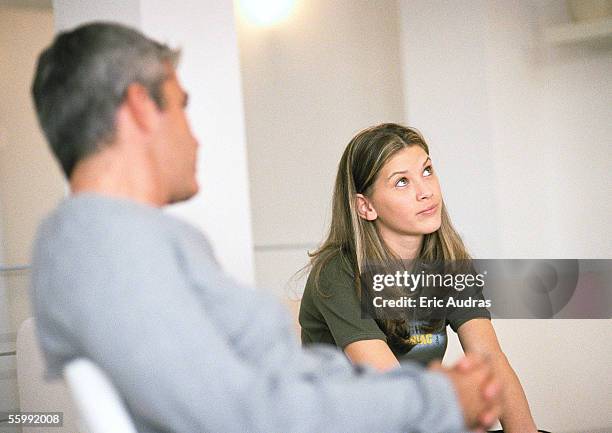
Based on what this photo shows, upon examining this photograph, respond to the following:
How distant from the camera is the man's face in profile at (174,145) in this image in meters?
0.90

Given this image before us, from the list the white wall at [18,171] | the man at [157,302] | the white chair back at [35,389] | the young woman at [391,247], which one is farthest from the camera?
the white wall at [18,171]

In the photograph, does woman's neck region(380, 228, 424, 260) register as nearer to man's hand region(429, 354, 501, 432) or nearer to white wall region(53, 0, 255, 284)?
white wall region(53, 0, 255, 284)

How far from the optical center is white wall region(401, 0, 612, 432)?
3027 mm

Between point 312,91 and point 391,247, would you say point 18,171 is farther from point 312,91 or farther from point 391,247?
→ point 391,247

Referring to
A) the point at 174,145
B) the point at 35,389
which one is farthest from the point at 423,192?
the point at 35,389

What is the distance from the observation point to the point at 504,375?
1.71 m

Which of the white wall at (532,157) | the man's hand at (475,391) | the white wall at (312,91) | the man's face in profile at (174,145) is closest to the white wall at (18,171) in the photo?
the white wall at (312,91)

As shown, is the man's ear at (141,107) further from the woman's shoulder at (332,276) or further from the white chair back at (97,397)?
the woman's shoulder at (332,276)

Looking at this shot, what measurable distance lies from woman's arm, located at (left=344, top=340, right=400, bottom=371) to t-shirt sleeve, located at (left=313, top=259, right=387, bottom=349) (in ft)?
0.03

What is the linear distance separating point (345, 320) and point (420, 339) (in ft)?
0.61

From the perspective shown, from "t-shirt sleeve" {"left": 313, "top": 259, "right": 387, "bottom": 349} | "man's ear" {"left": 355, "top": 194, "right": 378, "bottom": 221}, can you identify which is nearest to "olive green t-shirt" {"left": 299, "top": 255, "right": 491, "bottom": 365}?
"t-shirt sleeve" {"left": 313, "top": 259, "right": 387, "bottom": 349}

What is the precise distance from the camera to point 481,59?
3027 millimetres

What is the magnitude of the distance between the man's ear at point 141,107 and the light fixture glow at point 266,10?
8.22ft

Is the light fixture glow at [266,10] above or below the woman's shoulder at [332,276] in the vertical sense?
above
